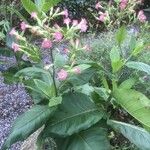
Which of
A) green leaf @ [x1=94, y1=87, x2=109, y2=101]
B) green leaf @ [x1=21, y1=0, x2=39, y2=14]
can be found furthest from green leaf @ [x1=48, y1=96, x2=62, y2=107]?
green leaf @ [x1=21, y1=0, x2=39, y2=14]

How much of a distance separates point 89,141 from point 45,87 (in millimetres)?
388

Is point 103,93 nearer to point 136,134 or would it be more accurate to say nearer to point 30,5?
point 136,134

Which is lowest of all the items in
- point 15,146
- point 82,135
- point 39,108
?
point 15,146

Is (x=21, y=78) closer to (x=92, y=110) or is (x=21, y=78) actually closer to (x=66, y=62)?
(x=66, y=62)

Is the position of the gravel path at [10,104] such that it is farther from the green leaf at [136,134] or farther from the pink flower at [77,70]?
the pink flower at [77,70]

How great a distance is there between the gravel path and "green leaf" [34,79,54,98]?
1.68 m

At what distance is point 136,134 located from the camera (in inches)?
101

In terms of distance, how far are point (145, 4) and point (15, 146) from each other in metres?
5.71

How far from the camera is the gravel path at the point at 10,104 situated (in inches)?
174

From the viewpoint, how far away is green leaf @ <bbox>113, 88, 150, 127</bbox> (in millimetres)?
2385

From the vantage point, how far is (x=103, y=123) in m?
2.66

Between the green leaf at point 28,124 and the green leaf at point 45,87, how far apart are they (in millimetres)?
93

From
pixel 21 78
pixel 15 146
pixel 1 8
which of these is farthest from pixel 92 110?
pixel 1 8

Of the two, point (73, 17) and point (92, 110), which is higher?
point (92, 110)
